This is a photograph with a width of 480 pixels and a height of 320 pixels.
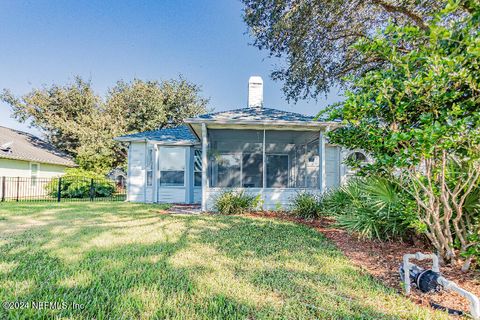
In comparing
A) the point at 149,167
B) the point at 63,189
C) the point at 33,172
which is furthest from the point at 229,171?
the point at 33,172

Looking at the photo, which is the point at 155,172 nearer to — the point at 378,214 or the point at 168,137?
the point at 168,137

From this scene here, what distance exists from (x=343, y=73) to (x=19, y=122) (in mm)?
25834

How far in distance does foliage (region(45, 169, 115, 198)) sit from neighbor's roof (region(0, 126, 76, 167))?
90.7 inches

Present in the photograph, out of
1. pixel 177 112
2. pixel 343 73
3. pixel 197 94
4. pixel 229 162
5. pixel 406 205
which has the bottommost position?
pixel 406 205

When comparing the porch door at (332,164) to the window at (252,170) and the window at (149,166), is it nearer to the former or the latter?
the window at (252,170)

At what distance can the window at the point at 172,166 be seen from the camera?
1177cm

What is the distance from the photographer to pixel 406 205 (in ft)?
11.5

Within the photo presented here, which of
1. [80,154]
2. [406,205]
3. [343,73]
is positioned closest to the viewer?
[406,205]

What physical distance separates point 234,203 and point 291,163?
514 centimetres

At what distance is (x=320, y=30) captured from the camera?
29.0ft

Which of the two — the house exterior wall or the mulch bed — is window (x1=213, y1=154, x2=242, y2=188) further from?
the house exterior wall

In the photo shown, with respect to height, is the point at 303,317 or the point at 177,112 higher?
the point at 177,112

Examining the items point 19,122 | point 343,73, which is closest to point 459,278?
point 343,73

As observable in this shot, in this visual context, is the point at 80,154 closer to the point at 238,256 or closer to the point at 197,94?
the point at 197,94
